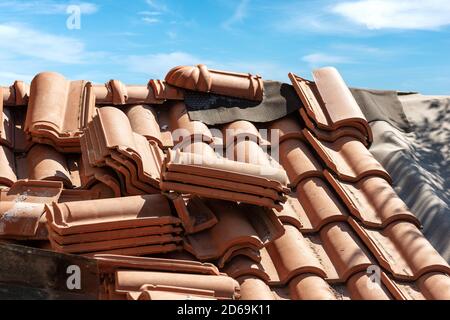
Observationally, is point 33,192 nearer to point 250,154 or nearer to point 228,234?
point 228,234

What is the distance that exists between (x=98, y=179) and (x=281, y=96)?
3116 millimetres

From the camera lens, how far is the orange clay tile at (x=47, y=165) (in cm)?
877

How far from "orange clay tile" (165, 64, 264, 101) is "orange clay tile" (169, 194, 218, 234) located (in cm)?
292

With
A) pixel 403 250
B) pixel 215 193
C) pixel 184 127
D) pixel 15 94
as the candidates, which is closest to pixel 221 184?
pixel 215 193

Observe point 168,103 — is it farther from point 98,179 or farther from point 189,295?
point 189,295

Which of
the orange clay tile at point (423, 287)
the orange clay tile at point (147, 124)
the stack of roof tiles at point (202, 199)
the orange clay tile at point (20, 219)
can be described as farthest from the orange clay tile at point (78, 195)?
the orange clay tile at point (423, 287)

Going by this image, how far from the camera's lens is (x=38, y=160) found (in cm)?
→ 909

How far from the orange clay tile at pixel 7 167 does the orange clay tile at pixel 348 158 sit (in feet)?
10.6

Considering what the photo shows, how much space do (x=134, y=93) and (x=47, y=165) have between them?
180cm

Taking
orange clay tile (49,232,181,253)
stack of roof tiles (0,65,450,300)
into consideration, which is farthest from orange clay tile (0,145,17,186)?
orange clay tile (49,232,181,253)

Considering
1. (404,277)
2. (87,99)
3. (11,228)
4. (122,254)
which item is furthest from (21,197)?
(404,277)

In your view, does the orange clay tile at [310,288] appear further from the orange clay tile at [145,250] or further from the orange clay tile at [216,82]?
the orange clay tile at [216,82]

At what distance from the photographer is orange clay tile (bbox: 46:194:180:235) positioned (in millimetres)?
7227

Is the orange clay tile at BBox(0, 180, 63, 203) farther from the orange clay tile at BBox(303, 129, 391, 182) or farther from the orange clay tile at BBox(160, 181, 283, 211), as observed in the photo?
the orange clay tile at BBox(303, 129, 391, 182)
